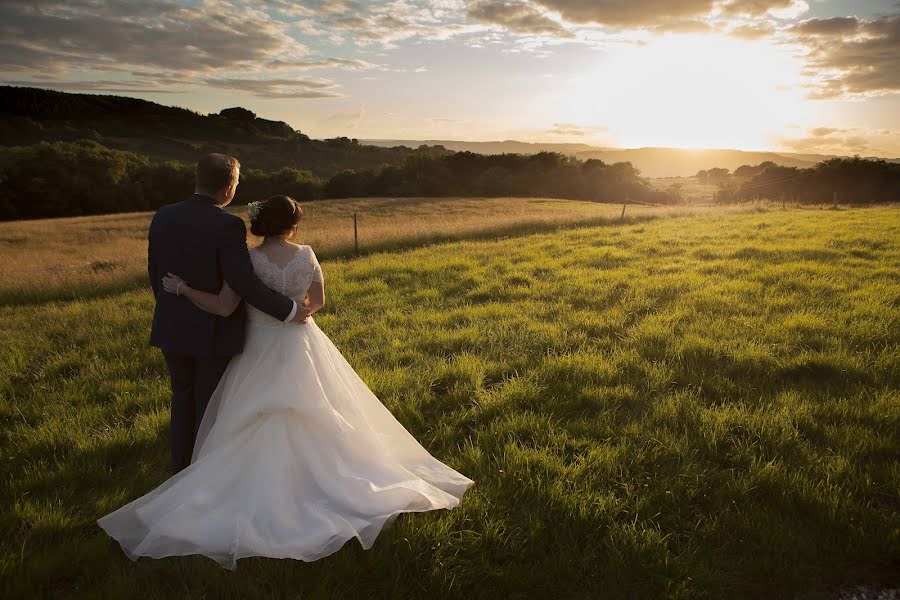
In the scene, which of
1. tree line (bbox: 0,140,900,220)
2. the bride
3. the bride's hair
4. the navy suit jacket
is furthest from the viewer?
tree line (bbox: 0,140,900,220)

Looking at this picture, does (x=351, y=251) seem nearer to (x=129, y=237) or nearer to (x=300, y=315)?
(x=300, y=315)

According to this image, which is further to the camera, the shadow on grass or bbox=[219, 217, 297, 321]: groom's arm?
the shadow on grass

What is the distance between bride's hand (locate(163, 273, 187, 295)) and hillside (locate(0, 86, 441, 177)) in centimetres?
9021

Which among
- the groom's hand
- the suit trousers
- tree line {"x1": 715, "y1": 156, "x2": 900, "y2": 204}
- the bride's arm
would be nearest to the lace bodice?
the groom's hand

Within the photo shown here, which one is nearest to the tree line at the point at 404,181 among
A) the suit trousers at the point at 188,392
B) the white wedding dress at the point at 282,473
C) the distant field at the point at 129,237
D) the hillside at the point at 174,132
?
the distant field at the point at 129,237

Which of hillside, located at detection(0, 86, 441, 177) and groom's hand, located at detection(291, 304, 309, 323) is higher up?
hillside, located at detection(0, 86, 441, 177)

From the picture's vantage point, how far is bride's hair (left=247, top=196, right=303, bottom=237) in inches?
154

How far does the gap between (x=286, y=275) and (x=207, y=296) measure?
0.57m

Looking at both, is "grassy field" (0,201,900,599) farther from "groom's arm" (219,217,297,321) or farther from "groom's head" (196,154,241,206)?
"groom's head" (196,154,241,206)

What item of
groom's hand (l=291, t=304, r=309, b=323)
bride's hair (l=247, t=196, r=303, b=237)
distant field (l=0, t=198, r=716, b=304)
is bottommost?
distant field (l=0, t=198, r=716, b=304)

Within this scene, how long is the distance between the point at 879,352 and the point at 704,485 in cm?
449

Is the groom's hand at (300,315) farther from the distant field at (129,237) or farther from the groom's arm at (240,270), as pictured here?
the distant field at (129,237)

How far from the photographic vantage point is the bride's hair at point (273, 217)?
3.92 metres

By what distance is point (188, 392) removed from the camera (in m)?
4.20
